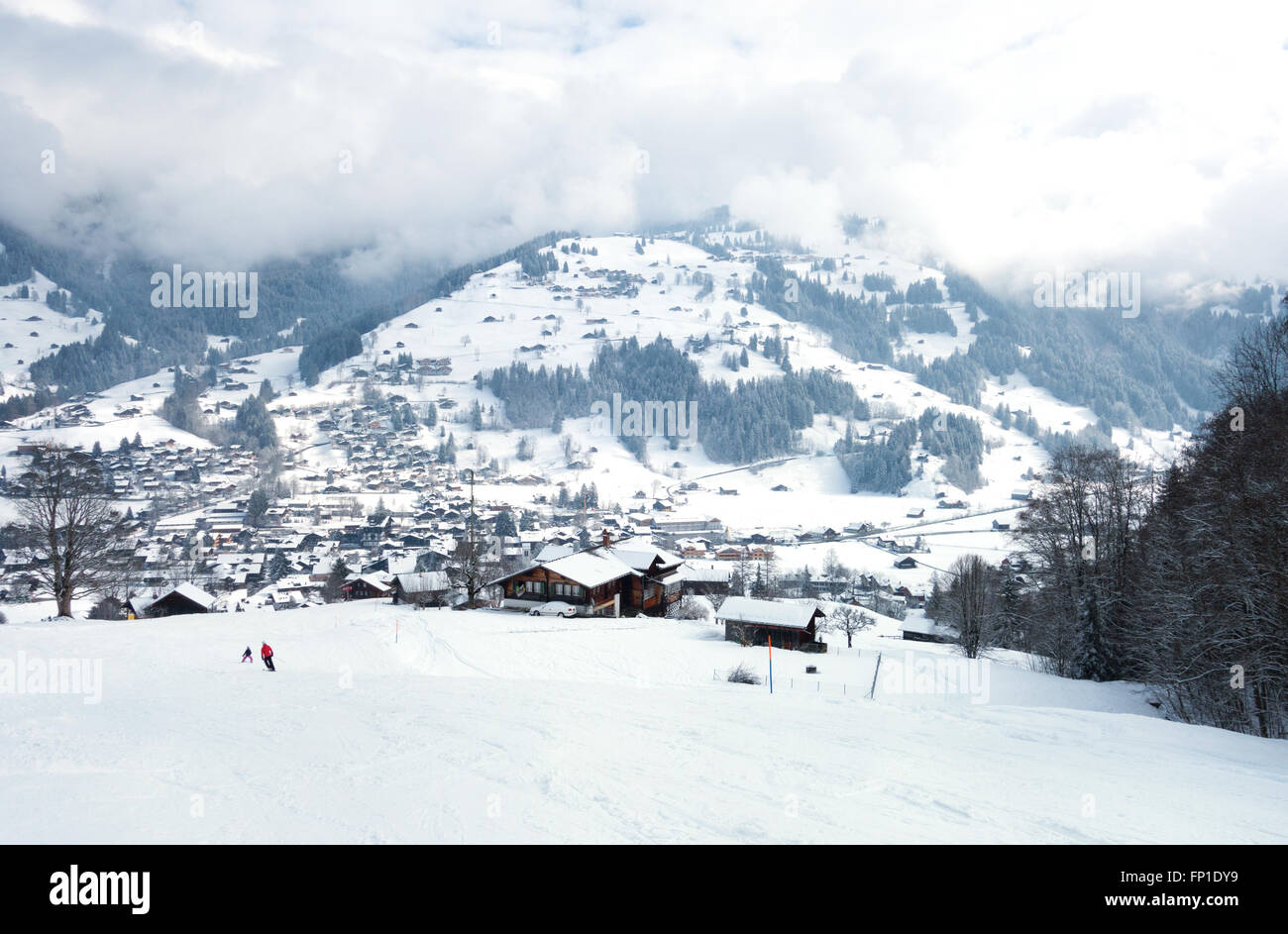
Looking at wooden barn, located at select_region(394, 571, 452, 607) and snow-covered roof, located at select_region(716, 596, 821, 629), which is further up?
snow-covered roof, located at select_region(716, 596, 821, 629)

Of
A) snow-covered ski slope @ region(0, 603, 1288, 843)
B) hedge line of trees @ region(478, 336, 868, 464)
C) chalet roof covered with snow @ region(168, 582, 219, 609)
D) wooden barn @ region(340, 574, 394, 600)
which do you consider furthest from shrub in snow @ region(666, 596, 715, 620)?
hedge line of trees @ region(478, 336, 868, 464)

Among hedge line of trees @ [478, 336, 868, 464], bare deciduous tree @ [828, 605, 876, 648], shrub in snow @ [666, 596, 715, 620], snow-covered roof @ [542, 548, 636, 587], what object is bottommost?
bare deciduous tree @ [828, 605, 876, 648]

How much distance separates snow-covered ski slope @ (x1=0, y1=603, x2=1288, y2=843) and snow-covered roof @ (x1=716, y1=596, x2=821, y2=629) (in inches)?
666

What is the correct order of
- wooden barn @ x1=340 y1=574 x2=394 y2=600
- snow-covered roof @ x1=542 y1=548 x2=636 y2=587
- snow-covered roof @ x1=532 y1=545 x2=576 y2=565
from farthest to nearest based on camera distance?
wooden barn @ x1=340 y1=574 x2=394 y2=600, snow-covered roof @ x1=532 y1=545 x2=576 y2=565, snow-covered roof @ x1=542 y1=548 x2=636 y2=587

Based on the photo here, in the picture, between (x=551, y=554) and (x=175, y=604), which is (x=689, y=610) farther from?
(x=175, y=604)

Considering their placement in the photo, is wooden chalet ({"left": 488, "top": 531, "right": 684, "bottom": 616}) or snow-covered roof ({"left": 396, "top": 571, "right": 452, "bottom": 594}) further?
snow-covered roof ({"left": 396, "top": 571, "right": 452, "bottom": 594})

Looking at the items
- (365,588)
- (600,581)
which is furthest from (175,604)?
(600,581)

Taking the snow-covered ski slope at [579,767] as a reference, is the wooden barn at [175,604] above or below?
below

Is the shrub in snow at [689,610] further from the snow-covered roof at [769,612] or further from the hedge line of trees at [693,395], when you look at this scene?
the hedge line of trees at [693,395]

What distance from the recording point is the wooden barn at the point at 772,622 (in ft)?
105

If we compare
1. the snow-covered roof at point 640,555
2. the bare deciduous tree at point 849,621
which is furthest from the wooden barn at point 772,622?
the snow-covered roof at point 640,555

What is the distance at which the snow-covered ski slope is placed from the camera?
6965 mm

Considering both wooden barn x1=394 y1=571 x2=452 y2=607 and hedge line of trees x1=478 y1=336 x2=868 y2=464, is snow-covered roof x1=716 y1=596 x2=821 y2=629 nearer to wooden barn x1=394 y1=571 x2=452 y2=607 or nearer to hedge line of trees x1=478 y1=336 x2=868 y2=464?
wooden barn x1=394 y1=571 x2=452 y2=607
